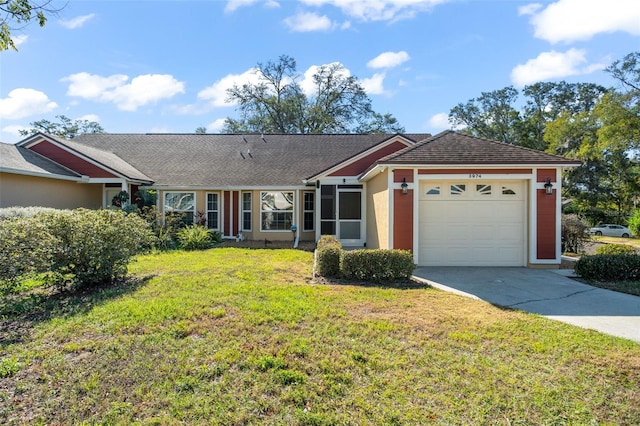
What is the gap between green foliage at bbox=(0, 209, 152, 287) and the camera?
18.6ft

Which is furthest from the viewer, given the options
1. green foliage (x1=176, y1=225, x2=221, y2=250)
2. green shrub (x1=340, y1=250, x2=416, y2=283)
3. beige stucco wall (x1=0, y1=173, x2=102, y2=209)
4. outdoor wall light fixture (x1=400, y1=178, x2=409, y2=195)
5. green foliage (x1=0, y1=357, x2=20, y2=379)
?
green foliage (x1=176, y1=225, x2=221, y2=250)

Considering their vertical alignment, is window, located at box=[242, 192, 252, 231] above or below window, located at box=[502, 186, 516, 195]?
below

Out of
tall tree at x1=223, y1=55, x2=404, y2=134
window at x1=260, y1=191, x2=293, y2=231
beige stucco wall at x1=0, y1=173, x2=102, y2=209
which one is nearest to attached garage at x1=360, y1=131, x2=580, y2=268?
window at x1=260, y1=191, x2=293, y2=231

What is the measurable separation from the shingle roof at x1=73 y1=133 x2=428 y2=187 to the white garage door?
6652mm

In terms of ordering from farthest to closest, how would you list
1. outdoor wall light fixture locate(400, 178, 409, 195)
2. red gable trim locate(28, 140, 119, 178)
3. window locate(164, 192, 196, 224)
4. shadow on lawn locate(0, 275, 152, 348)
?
1. window locate(164, 192, 196, 224)
2. red gable trim locate(28, 140, 119, 178)
3. outdoor wall light fixture locate(400, 178, 409, 195)
4. shadow on lawn locate(0, 275, 152, 348)

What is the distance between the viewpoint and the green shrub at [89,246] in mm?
6586

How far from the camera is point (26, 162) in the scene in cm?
1318

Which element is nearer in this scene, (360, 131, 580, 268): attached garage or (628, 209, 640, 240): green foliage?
(360, 131, 580, 268): attached garage

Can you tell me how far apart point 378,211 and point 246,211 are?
7.05 meters

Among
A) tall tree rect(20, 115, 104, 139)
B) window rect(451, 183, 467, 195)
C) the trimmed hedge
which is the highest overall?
tall tree rect(20, 115, 104, 139)

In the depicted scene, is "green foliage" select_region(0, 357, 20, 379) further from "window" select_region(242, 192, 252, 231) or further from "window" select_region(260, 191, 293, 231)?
"window" select_region(242, 192, 252, 231)

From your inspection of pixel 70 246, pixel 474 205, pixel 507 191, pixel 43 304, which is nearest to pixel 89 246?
pixel 70 246

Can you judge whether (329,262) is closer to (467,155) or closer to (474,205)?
(474,205)

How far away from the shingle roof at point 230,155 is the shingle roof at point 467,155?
5756 millimetres
